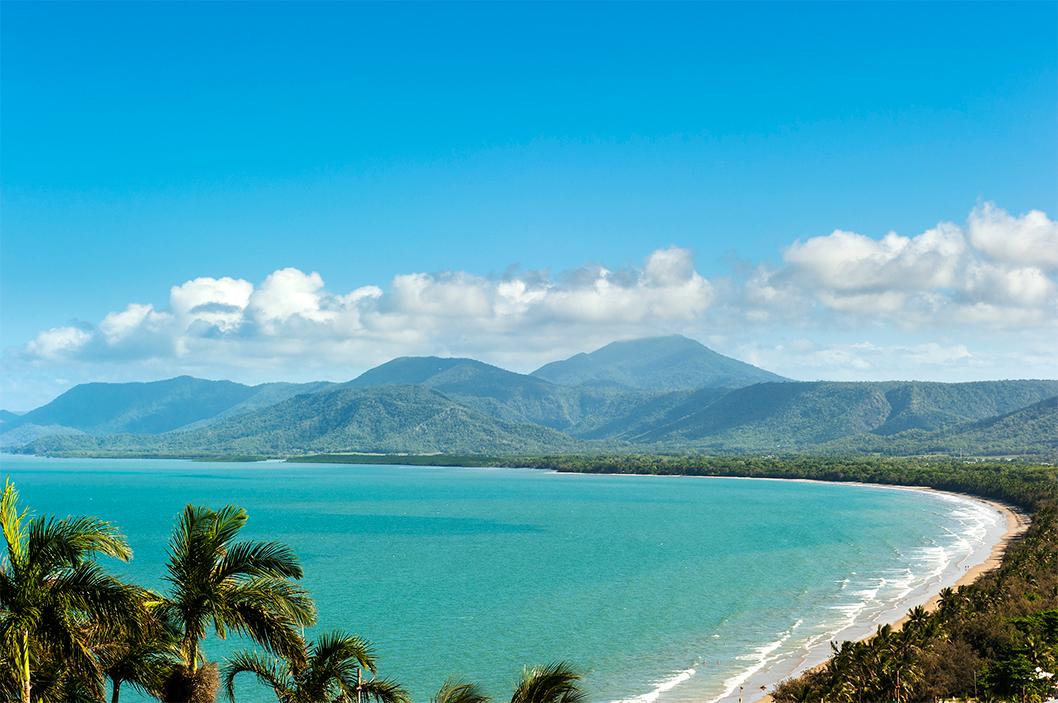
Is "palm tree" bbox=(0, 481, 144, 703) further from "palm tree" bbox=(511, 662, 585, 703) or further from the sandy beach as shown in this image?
the sandy beach

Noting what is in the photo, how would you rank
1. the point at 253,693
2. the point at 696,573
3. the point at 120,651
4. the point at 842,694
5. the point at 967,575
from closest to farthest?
the point at 120,651 < the point at 842,694 < the point at 253,693 < the point at 967,575 < the point at 696,573

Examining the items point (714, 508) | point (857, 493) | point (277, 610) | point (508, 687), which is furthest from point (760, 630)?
point (857, 493)

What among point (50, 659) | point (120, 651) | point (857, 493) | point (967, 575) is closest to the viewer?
point (50, 659)

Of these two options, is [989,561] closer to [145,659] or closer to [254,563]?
[254,563]

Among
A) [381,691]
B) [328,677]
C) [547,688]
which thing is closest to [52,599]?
[328,677]

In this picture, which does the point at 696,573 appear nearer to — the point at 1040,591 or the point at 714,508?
the point at 1040,591

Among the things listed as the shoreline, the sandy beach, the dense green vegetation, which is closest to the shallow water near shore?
the shoreline

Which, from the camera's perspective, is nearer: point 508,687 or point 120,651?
point 120,651
